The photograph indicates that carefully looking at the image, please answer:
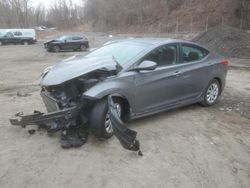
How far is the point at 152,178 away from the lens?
3.96m

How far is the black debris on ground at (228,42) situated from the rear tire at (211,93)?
10787 mm

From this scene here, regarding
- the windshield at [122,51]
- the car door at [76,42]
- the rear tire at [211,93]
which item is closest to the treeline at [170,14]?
the car door at [76,42]

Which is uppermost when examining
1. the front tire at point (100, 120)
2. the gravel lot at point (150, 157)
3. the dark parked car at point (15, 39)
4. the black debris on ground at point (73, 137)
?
the front tire at point (100, 120)

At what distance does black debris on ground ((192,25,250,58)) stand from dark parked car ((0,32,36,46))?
2245 centimetres

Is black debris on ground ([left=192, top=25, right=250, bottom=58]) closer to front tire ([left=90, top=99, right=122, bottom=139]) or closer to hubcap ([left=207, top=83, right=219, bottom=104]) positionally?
hubcap ([left=207, top=83, right=219, bottom=104])

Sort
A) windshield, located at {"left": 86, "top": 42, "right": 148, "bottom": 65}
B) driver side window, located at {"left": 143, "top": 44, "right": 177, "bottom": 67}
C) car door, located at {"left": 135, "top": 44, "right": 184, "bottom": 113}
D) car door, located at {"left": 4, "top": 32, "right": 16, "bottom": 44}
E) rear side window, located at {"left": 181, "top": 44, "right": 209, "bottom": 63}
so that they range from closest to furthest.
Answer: car door, located at {"left": 135, "top": 44, "right": 184, "bottom": 113}, windshield, located at {"left": 86, "top": 42, "right": 148, "bottom": 65}, driver side window, located at {"left": 143, "top": 44, "right": 177, "bottom": 67}, rear side window, located at {"left": 181, "top": 44, "right": 209, "bottom": 63}, car door, located at {"left": 4, "top": 32, "right": 16, "bottom": 44}

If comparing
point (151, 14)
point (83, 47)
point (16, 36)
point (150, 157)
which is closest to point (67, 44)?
point (83, 47)

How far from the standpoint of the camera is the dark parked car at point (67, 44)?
2639 centimetres

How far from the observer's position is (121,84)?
5.23m

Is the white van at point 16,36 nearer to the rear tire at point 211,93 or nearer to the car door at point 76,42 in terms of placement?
the car door at point 76,42

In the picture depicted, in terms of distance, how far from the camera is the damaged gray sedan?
16.2 ft

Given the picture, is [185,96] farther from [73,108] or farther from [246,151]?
[73,108]

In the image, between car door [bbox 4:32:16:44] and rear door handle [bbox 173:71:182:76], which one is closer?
rear door handle [bbox 173:71:182:76]

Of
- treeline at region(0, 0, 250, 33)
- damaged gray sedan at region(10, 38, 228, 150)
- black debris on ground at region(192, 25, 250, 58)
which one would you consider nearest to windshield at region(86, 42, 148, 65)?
damaged gray sedan at region(10, 38, 228, 150)
